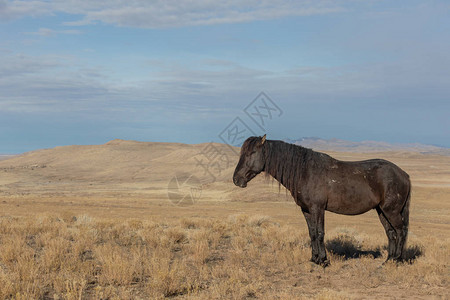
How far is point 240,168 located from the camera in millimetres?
8727

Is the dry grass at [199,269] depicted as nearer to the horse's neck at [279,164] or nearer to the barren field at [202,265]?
the barren field at [202,265]

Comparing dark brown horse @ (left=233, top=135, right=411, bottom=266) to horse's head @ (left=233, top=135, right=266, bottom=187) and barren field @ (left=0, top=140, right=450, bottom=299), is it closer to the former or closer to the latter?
horse's head @ (left=233, top=135, right=266, bottom=187)

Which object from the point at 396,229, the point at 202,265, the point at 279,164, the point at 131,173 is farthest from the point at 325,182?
the point at 131,173

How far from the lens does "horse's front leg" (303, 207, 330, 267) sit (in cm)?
852

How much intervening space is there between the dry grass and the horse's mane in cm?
173

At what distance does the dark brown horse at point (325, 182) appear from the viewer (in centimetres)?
848

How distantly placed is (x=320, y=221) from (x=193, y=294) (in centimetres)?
339

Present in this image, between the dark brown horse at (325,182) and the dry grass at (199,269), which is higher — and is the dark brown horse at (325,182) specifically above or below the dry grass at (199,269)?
above

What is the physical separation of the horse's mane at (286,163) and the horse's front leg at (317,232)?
0.58 metres

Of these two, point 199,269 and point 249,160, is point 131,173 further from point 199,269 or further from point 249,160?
point 199,269

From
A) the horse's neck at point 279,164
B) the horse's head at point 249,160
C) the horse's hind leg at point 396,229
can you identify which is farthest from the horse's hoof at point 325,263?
the horse's head at point 249,160

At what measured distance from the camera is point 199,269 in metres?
8.20

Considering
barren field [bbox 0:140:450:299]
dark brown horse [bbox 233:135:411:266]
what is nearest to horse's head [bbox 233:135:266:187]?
dark brown horse [bbox 233:135:411:266]

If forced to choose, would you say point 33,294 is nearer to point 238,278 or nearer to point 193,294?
point 193,294
